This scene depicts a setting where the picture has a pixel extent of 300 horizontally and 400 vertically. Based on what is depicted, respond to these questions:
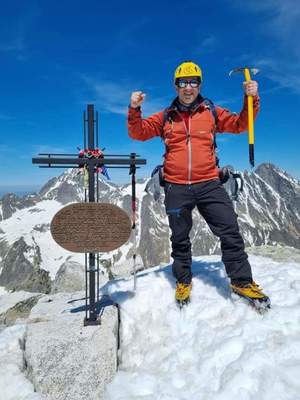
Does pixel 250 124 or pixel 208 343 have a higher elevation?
pixel 250 124

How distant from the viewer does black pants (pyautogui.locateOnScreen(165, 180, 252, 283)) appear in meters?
8.58

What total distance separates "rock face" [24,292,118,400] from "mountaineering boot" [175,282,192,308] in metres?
1.65

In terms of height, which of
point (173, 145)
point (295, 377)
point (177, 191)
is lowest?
point (295, 377)

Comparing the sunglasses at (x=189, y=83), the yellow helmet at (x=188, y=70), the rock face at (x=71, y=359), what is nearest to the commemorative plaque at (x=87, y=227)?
the rock face at (x=71, y=359)

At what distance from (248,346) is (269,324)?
77cm

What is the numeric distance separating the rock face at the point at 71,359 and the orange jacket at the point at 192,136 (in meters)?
3.73

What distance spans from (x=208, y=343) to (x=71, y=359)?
8.75 feet

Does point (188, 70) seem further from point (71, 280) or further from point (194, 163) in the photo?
point (71, 280)

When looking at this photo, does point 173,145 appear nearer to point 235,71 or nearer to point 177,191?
point 177,191

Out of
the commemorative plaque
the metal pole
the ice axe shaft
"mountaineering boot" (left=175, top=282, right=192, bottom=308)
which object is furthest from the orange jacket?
"mountaineering boot" (left=175, top=282, right=192, bottom=308)

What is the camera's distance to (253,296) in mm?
8266

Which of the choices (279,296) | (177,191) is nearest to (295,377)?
(279,296)

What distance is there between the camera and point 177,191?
8.90 meters

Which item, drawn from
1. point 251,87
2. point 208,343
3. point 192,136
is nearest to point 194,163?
point 192,136
